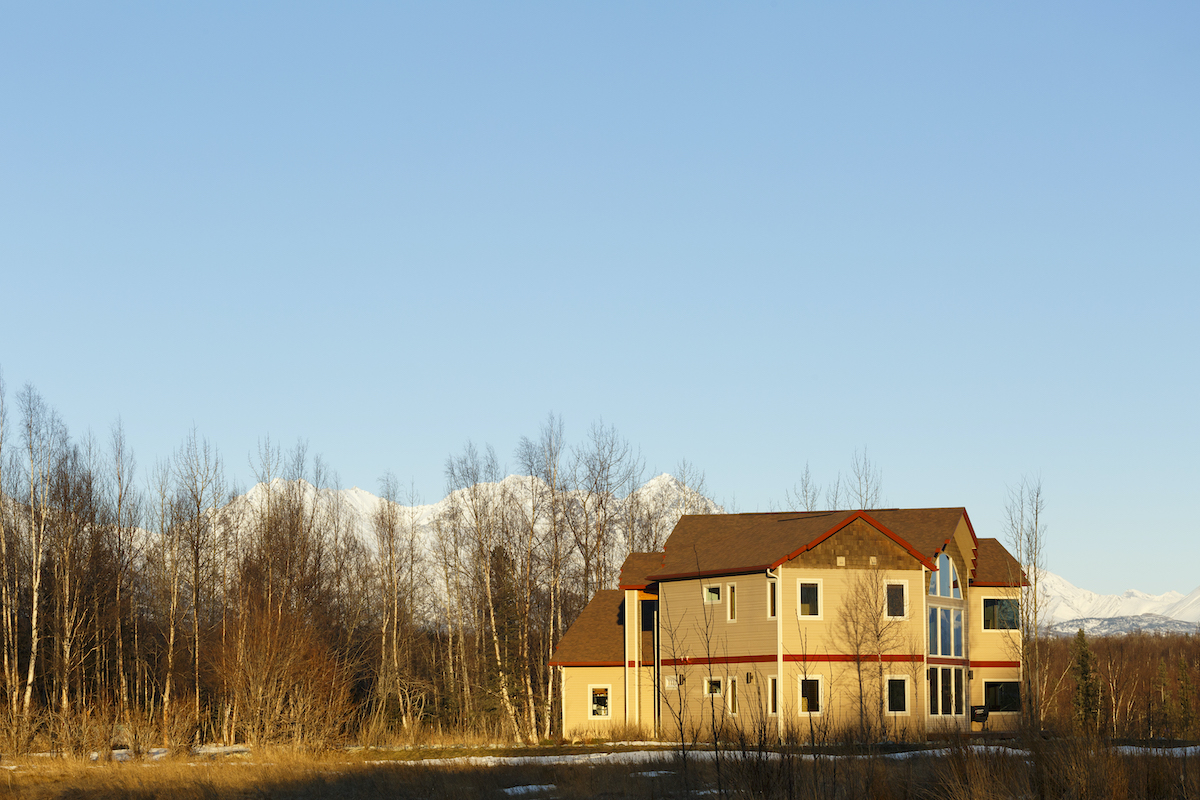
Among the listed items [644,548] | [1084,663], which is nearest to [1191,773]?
[644,548]

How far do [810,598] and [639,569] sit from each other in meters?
8.31

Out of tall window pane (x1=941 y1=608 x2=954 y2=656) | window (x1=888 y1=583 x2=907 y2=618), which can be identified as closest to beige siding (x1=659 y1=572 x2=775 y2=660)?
window (x1=888 y1=583 x2=907 y2=618)

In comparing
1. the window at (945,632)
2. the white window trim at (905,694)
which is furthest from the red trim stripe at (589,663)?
the window at (945,632)

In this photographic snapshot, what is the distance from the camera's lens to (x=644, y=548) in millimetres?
61812

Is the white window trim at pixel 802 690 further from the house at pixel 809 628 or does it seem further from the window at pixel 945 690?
the window at pixel 945 690

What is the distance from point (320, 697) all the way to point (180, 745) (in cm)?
421

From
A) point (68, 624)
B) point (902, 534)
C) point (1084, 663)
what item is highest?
point (902, 534)

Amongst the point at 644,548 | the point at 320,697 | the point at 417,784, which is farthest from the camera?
the point at 644,548

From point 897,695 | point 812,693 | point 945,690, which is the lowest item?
point 945,690

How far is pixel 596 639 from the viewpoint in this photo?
45.5 meters

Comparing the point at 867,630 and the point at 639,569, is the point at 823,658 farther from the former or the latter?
the point at 639,569

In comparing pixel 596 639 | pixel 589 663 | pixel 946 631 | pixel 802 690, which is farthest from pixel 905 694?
pixel 596 639

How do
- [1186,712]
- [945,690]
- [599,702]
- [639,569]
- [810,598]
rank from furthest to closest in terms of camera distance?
1. [599,702]
2. [639,569]
3. [945,690]
4. [810,598]
5. [1186,712]

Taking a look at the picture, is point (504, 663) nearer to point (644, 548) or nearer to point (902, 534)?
point (644, 548)
